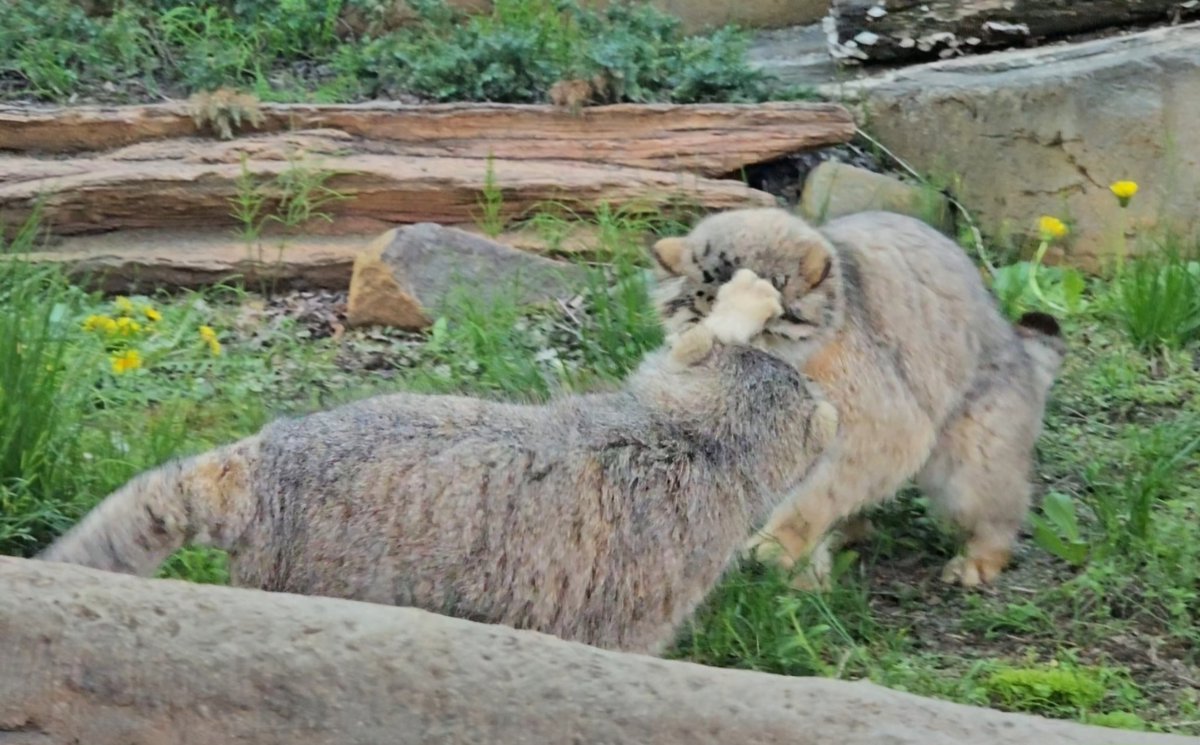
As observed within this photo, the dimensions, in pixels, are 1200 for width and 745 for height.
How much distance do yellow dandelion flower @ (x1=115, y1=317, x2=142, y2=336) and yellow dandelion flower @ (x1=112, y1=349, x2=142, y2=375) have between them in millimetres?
78

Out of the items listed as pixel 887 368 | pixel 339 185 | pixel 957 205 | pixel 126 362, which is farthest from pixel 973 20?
pixel 126 362

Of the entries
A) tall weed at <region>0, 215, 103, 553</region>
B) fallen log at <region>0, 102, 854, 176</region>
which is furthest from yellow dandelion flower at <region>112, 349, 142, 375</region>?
fallen log at <region>0, 102, 854, 176</region>

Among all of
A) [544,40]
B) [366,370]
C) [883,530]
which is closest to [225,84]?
[544,40]

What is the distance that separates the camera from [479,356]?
18.5 feet

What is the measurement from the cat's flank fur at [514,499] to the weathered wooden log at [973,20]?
4.32m

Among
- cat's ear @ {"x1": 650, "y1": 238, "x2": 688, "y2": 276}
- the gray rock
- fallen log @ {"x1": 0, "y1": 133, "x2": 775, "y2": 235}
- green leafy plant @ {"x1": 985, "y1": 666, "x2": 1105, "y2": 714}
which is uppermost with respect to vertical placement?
cat's ear @ {"x1": 650, "y1": 238, "x2": 688, "y2": 276}

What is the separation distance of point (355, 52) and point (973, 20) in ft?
10.8

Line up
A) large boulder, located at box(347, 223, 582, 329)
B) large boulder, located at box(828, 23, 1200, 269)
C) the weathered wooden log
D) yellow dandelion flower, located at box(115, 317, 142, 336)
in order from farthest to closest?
the weathered wooden log
large boulder, located at box(828, 23, 1200, 269)
large boulder, located at box(347, 223, 582, 329)
yellow dandelion flower, located at box(115, 317, 142, 336)

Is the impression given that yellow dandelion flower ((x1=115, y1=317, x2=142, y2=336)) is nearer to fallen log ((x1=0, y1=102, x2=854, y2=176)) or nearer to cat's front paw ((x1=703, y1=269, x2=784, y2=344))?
fallen log ((x1=0, y1=102, x2=854, y2=176))

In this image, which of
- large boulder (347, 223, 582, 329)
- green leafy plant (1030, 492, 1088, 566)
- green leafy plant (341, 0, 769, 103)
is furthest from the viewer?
green leafy plant (341, 0, 769, 103)

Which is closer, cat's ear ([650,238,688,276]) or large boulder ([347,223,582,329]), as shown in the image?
cat's ear ([650,238,688,276])

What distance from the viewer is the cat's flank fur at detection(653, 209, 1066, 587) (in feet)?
15.1

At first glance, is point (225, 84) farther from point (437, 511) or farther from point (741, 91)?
point (437, 511)

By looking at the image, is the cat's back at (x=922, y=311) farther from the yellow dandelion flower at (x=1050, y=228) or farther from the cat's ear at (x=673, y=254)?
the yellow dandelion flower at (x=1050, y=228)
